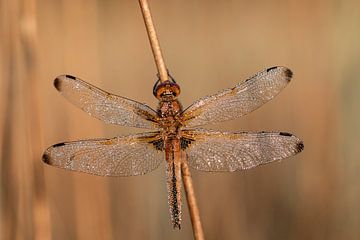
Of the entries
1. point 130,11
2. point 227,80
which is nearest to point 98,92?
point 227,80

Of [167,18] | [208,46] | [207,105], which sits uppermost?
[167,18]

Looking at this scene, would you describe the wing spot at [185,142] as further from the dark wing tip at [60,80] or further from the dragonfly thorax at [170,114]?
the dark wing tip at [60,80]

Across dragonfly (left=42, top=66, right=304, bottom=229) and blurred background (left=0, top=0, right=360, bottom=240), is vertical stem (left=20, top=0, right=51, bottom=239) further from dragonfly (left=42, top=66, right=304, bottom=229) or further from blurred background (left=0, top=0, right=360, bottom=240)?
dragonfly (left=42, top=66, right=304, bottom=229)

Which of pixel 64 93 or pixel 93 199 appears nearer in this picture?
pixel 64 93

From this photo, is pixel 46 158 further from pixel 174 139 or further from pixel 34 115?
pixel 174 139

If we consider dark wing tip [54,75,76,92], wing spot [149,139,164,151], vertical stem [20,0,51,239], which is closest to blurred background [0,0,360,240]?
vertical stem [20,0,51,239]

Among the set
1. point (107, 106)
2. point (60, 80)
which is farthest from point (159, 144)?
point (60, 80)

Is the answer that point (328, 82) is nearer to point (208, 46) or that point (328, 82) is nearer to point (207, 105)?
point (208, 46)

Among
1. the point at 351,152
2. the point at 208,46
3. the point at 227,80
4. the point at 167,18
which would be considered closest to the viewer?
the point at 351,152
